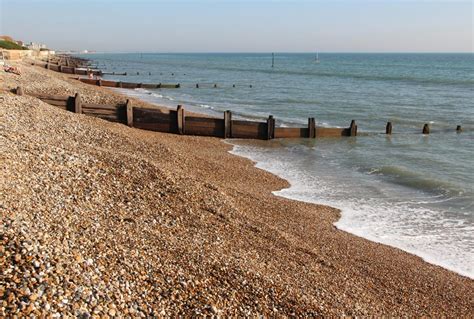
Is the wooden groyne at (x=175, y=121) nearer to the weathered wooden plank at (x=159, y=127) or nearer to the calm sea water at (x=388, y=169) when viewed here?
the weathered wooden plank at (x=159, y=127)

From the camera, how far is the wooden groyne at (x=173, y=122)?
2073cm

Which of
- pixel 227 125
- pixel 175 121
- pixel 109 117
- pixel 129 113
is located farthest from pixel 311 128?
pixel 109 117

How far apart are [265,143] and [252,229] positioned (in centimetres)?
1333

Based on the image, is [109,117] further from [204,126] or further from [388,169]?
[388,169]

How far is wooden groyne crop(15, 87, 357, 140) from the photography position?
68.0ft

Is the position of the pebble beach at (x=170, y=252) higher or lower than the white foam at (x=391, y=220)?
higher

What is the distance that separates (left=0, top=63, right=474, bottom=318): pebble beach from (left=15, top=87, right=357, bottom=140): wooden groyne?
733 centimetres

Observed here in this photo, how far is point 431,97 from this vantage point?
48.4 meters

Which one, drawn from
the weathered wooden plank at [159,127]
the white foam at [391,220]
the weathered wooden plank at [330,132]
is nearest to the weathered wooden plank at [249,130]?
the weathered wooden plank at [159,127]

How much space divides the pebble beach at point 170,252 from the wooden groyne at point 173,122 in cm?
733

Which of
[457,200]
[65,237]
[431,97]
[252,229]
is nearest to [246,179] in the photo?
[252,229]

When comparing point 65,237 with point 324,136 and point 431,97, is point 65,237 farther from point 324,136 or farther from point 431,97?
point 431,97

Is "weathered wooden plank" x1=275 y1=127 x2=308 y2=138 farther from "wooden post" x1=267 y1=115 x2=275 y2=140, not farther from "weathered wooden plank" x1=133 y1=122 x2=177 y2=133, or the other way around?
"weathered wooden plank" x1=133 y1=122 x2=177 y2=133

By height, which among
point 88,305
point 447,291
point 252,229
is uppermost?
point 88,305
